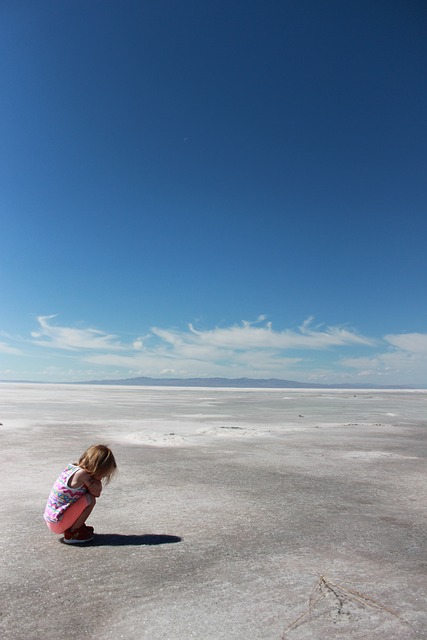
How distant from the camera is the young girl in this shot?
490cm

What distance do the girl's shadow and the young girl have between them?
0.15m

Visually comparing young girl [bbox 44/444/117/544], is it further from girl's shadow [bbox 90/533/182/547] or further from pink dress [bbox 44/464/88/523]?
girl's shadow [bbox 90/533/182/547]

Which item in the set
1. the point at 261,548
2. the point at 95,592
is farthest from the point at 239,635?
the point at 261,548

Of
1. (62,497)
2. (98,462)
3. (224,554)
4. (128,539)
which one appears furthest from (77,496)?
(224,554)

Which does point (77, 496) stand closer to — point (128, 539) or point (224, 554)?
point (128, 539)

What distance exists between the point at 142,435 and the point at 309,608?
1117 cm

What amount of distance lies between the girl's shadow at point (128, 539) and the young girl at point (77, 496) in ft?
0.49

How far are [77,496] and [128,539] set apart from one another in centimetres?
76

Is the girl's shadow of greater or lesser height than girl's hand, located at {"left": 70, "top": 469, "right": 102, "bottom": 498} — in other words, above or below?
below

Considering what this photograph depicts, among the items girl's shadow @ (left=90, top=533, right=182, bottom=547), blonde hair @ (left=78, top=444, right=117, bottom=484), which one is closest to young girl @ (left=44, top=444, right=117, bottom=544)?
blonde hair @ (left=78, top=444, right=117, bottom=484)

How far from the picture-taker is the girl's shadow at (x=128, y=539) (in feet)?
16.2

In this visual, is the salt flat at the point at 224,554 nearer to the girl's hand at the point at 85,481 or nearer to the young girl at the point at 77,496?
the young girl at the point at 77,496

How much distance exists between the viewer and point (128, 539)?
508cm

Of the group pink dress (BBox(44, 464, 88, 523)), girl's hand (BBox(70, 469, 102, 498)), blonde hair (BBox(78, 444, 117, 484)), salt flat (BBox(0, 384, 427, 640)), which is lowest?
salt flat (BBox(0, 384, 427, 640))
